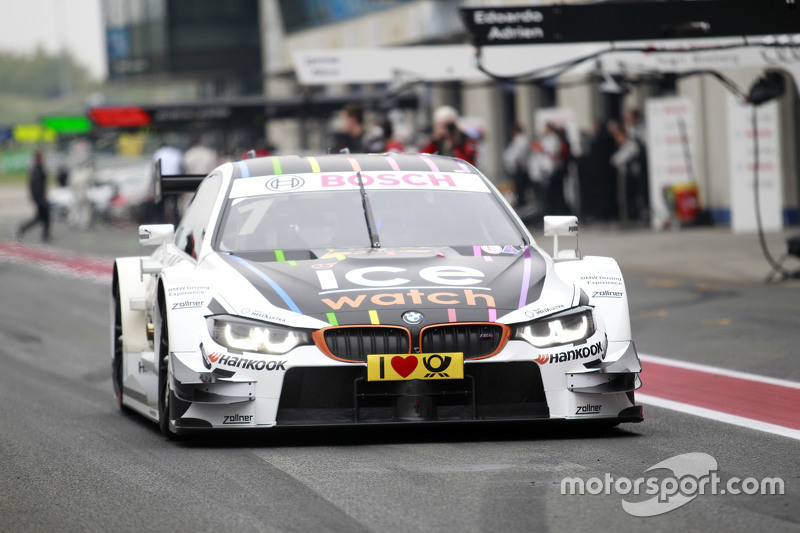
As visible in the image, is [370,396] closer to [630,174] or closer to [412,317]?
[412,317]

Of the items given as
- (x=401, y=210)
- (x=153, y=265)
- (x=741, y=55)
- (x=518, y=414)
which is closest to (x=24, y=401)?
(x=153, y=265)

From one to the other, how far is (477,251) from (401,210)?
2.02ft

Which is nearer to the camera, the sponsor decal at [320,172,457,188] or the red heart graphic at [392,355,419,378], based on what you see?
the red heart graphic at [392,355,419,378]

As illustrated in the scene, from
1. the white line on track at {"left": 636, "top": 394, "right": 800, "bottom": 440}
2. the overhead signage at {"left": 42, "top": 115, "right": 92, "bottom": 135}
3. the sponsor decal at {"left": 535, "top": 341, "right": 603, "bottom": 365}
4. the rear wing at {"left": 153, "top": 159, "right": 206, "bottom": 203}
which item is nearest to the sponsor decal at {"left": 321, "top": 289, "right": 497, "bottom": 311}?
the sponsor decal at {"left": 535, "top": 341, "right": 603, "bottom": 365}

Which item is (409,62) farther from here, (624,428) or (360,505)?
(360,505)

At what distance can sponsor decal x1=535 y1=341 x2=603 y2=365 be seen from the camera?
6633 mm

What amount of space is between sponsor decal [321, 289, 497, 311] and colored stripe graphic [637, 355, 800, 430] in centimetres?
179

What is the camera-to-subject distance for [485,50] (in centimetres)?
1764

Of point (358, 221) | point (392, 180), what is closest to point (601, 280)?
point (358, 221)

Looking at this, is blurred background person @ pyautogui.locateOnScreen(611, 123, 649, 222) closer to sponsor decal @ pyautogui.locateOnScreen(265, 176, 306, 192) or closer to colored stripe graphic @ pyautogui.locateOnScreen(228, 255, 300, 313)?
sponsor decal @ pyautogui.locateOnScreen(265, 176, 306, 192)

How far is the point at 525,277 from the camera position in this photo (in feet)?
23.1

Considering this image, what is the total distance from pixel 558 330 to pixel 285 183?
2.09m

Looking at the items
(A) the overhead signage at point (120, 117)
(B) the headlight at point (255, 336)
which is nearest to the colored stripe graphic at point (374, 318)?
(B) the headlight at point (255, 336)

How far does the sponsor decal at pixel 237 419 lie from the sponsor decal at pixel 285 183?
5.78 feet
